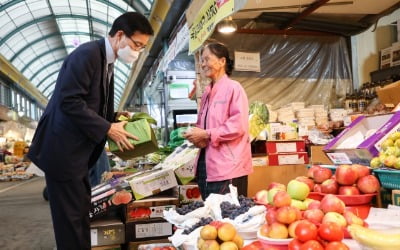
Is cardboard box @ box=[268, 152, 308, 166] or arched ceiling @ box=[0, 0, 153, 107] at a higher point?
arched ceiling @ box=[0, 0, 153, 107]

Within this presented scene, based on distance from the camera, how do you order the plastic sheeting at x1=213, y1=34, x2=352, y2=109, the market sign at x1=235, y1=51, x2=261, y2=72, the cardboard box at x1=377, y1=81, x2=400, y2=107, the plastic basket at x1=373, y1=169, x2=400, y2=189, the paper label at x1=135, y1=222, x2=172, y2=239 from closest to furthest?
the plastic basket at x1=373, y1=169, x2=400, y2=189 → the paper label at x1=135, y1=222, x2=172, y2=239 → the cardboard box at x1=377, y1=81, x2=400, y2=107 → the market sign at x1=235, y1=51, x2=261, y2=72 → the plastic sheeting at x1=213, y1=34, x2=352, y2=109

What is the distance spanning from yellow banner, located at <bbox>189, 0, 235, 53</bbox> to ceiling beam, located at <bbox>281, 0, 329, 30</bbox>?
125 centimetres

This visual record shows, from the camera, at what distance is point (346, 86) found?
5.06m

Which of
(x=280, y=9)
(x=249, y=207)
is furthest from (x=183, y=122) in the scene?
(x=249, y=207)

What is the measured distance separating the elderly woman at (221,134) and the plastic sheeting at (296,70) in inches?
85.0

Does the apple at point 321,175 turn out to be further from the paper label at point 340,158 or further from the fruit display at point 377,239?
the fruit display at point 377,239

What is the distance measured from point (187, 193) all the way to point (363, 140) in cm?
159

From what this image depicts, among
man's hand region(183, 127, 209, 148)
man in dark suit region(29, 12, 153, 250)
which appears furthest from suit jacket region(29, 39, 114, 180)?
man's hand region(183, 127, 209, 148)

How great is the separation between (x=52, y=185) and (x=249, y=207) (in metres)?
0.98

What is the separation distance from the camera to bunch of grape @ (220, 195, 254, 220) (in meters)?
1.62

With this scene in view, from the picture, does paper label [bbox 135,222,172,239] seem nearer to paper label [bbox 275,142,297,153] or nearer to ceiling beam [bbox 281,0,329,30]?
paper label [bbox 275,142,297,153]

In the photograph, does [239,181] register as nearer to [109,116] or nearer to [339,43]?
[109,116]

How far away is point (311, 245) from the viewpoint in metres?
1.11

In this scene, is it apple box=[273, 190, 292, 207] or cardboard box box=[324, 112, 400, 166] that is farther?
cardboard box box=[324, 112, 400, 166]
